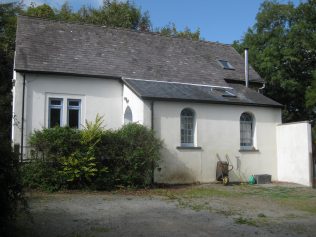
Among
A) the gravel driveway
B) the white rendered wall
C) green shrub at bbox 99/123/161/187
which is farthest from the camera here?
the white rendered wall

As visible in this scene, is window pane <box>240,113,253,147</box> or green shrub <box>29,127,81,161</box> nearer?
green shrub <box>29,127,81,161</box>

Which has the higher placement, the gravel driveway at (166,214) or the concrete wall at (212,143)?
the concrete wall at (212,143)

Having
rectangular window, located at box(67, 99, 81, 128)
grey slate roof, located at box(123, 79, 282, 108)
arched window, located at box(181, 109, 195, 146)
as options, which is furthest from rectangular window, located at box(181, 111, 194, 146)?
rectangular window, located at box(67, 99, 81, 128)

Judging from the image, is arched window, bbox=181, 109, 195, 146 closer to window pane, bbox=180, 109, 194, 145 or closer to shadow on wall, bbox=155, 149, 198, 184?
→ window pane, bbox=180, 109, 194, 145

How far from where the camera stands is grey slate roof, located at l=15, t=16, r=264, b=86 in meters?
19.7

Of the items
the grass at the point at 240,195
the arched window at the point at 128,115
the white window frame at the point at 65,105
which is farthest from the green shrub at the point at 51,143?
the arched window at the point at 128,115

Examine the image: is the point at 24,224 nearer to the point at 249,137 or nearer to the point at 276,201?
the point at 276,201

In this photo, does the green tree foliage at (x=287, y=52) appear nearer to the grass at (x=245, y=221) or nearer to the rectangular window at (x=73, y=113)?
the rectangular window at (x=73, y=113)

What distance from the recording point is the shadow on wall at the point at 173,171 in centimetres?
1798

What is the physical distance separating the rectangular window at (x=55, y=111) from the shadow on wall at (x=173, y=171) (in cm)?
509

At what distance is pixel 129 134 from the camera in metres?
16.7

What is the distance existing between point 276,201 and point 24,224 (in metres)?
8.56

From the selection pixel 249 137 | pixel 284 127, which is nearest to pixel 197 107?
pixel 249 137

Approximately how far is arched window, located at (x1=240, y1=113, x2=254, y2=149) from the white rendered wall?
607cm
